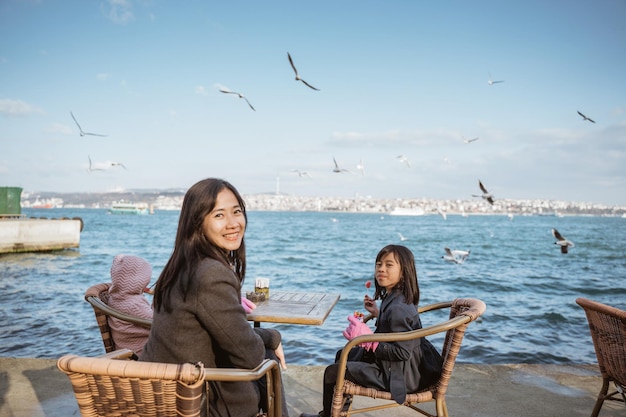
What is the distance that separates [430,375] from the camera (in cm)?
275

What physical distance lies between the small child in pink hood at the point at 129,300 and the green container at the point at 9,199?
2711 cm

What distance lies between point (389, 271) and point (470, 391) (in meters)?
1.72

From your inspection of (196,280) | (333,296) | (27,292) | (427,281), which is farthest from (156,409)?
(427,281)

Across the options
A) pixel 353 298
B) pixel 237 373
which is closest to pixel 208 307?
pixel 237 373

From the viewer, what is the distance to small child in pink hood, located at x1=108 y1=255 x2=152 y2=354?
3164 mm

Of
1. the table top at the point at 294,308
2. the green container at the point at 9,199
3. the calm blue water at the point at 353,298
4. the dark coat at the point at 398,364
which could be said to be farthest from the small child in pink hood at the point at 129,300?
the green container at the point at 9,199

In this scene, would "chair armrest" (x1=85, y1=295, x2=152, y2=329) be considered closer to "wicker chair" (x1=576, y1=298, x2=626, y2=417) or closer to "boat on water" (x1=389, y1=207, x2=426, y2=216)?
"wicker chair" (x1=576, y1=298, x2=626, y2=417)

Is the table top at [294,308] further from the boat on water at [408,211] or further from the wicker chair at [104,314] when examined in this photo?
the boat on water at [408,211]

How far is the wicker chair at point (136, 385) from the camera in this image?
4.89ft

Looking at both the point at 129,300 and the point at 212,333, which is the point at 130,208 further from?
the point at 212,333

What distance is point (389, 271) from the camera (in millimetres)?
3010

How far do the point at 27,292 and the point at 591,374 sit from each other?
13294 mm

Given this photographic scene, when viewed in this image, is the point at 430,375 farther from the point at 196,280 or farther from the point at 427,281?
the point at 427,281

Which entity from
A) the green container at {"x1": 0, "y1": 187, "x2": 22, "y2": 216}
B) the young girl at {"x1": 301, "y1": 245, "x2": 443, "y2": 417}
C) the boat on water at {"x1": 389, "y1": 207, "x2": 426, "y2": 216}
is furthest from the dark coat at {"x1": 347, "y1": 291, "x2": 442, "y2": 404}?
the boat on water at {"x1": 389, "y1": 207, "x2": 426, "y2": 216}
